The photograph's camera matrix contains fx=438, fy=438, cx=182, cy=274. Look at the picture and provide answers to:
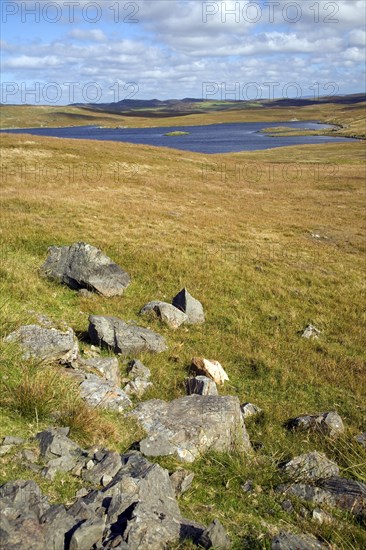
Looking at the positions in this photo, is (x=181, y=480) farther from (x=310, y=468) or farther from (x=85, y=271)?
(x=85, y=271)

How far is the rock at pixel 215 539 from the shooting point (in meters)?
4.68

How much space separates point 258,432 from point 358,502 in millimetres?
3454

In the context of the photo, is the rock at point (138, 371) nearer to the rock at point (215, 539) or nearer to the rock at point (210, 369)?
the rock at point (210, 369)

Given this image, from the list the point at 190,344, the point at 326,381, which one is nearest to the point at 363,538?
the point at 326,381

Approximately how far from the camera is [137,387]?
33.8ft

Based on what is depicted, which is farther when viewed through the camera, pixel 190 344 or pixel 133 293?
pixel 133 293

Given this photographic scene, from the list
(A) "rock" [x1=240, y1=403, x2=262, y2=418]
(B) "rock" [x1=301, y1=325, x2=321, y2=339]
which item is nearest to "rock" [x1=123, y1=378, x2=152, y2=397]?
(A) "rock" [x1=240, y1=403, x2=262, y2=418]

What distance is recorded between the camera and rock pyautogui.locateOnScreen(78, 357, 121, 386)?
1008cm

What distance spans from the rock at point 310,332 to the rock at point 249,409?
588 cm

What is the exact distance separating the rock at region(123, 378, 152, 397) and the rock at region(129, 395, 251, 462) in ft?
4.36

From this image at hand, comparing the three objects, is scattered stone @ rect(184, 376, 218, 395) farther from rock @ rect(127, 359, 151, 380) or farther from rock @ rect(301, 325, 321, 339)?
rock @ rect(301, 325, 321, 339)

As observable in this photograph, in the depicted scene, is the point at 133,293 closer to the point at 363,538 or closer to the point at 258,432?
the point at 258,432

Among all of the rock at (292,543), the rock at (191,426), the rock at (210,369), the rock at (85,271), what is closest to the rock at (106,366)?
the rock at (191,426)

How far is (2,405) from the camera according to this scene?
7102 millimetres
